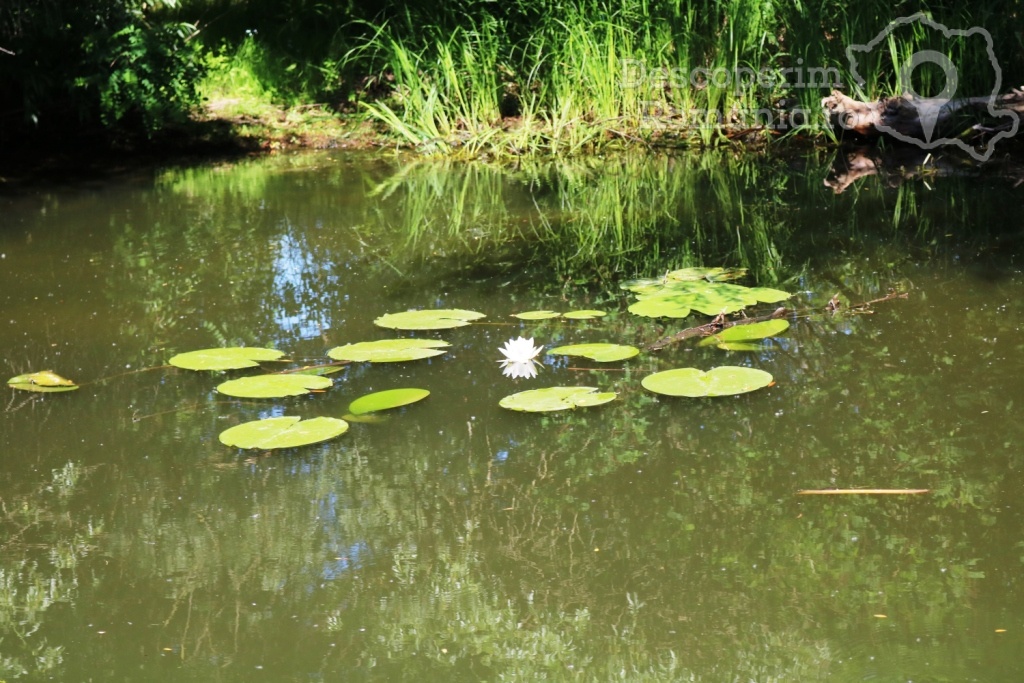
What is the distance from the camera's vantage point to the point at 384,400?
2748 millimetres

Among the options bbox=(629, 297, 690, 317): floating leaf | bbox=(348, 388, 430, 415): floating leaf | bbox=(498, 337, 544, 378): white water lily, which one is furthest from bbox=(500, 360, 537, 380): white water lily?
bbox=(629, 297, 690, 317): floating leaf

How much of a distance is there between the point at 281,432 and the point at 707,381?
103 cm

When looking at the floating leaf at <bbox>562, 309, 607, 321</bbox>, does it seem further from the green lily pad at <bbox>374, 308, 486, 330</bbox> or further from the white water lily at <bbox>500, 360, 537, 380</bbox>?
the white water lily at <bbox>500, 360, 537, 380</bbox>

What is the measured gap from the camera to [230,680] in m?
1.69

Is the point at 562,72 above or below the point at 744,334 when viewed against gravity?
above

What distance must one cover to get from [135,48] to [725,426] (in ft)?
17.9

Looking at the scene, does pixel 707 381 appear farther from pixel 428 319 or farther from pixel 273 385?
pixel 273 385

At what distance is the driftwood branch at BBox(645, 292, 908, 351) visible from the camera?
3162 millimetres

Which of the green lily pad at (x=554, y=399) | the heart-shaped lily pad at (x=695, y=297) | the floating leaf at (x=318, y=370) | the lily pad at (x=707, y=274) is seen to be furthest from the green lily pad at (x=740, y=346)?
the floating leaf at (x=318, y=370)

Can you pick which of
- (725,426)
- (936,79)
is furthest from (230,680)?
(936,79)

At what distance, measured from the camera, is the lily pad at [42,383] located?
2928mm

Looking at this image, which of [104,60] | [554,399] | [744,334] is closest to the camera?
[554,399]

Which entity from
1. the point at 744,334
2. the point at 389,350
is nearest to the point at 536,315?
the point at 389,350

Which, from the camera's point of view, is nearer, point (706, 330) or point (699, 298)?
point (706, 330)
